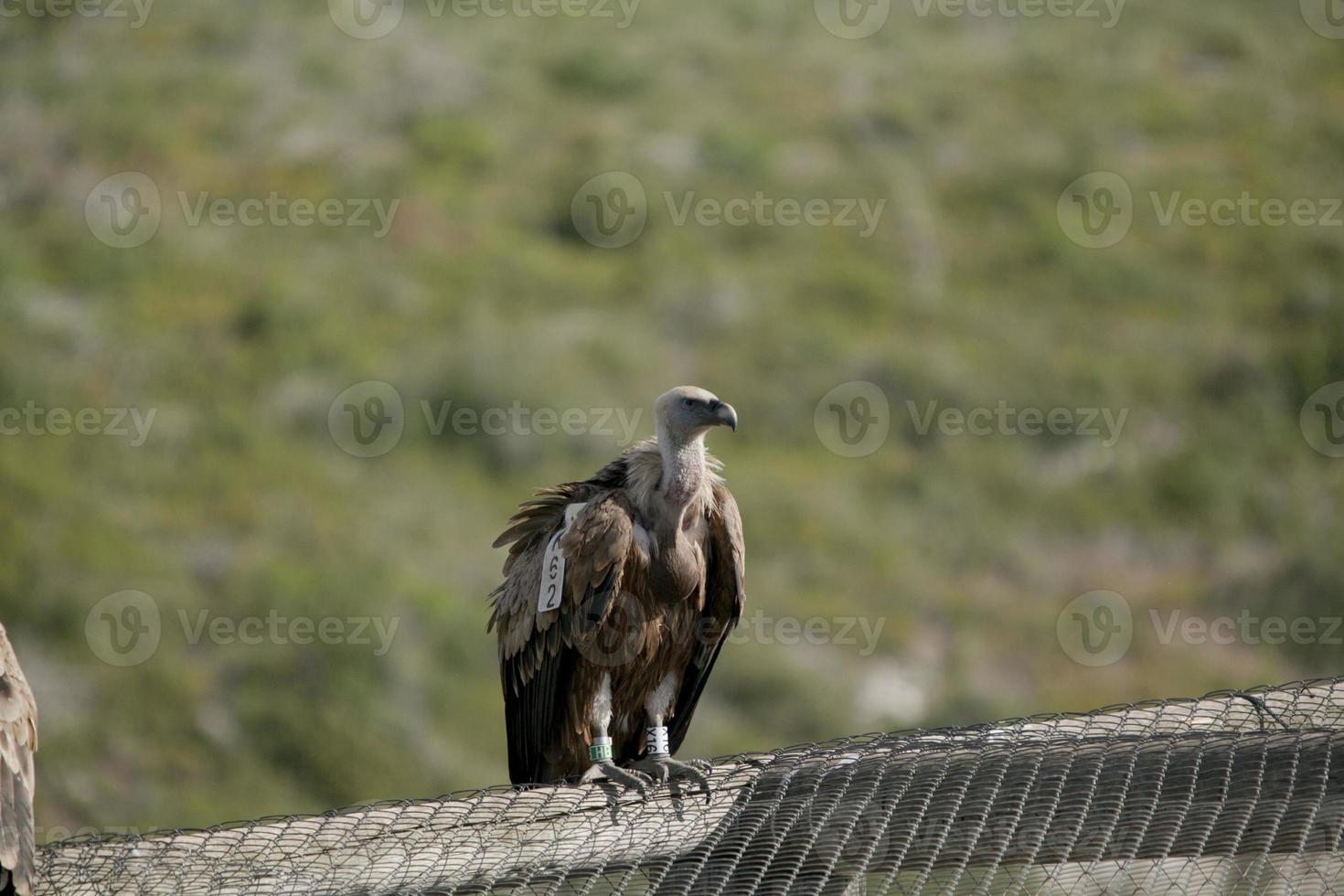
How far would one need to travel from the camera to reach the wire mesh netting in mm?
4055

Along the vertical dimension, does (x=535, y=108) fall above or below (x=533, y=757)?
above

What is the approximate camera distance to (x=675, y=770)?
5.48 m

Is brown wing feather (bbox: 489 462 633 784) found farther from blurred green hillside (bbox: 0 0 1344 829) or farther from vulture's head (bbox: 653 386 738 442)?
blurred green hillside (bbox: 0 0 1344 829)

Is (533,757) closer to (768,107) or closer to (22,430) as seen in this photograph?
(22,430)

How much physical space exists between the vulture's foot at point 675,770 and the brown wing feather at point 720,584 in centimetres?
52

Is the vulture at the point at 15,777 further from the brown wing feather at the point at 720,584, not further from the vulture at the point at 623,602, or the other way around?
the brown wing feather at the point at 720,584

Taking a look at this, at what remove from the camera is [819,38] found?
30.9 m

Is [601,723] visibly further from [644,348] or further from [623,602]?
[644,348]

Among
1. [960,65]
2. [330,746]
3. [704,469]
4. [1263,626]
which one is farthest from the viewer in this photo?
[960,65]

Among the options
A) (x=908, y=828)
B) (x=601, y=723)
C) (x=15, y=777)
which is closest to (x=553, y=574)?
(x=601, y=723)

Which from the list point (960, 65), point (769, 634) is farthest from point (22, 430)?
point (960, 65)

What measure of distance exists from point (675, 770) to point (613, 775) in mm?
489

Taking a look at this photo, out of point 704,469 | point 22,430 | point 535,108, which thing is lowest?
point 22,430

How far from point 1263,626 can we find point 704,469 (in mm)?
16526
